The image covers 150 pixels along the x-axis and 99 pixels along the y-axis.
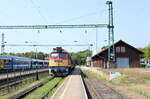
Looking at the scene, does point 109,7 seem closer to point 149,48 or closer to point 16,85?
point 16,85

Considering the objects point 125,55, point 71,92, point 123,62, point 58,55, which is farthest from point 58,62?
point 125,55

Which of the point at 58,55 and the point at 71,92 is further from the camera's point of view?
the point at 58,55

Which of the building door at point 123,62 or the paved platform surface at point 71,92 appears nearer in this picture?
the paved platform surface at point 71,92

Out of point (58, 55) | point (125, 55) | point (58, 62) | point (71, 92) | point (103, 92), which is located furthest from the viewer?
point (125, 55)

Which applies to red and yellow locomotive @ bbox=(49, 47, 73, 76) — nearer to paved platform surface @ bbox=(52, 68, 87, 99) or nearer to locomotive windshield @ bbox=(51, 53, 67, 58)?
locomotive windshield @ bbox=(51, 53, 67, 58)

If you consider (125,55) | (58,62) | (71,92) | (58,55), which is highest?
(125,55)

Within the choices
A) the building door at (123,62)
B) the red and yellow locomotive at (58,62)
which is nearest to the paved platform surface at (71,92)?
the red and yellow locomotive at (58,62)

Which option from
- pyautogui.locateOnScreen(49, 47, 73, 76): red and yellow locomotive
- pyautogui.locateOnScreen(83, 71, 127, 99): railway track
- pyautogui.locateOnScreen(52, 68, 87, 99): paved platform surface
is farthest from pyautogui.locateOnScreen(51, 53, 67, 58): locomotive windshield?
pyautogui.locateOnScreen(52, 68, 87, 99): paved platform surface

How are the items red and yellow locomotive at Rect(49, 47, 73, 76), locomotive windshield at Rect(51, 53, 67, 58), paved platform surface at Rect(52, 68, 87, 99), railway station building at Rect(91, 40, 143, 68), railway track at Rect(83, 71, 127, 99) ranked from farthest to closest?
1. railway station building at Rect(91, 40, 143, 68)
2. locomotive windshield at Rect(51, 53, 67, 58)
3. red and yellow locomotive at Rect(49, 47, 73, 76)
4. railway track at Rect(83, 71, 127, 99)
5. paved platform surface at Rect(52, 68, 87, 99)

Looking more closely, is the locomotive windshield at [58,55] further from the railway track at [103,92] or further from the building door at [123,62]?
the building door at [123,62]

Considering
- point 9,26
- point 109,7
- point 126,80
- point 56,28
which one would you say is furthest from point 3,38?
point 126,80

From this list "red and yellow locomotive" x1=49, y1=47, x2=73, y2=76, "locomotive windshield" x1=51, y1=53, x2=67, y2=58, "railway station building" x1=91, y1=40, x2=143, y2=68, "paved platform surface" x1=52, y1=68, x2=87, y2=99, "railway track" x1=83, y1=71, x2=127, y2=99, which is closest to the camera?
"paved platform surface" x1=52, y1=68, x2=87, y2=99

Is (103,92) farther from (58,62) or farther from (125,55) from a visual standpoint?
(125,55)

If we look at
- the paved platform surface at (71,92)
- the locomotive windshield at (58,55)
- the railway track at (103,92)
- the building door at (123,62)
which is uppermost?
the locomotive windshield at (58,55)
